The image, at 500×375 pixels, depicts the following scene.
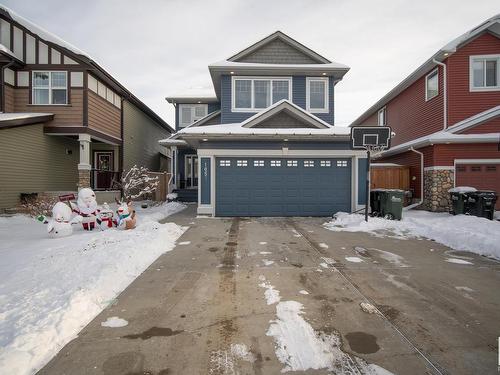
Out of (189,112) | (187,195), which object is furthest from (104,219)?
(189,112)

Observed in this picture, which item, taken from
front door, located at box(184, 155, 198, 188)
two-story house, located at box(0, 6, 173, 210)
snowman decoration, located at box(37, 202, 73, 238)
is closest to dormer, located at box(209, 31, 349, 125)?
front door, located at box(184, 155, 198, 188)

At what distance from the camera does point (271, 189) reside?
1145 centimetres

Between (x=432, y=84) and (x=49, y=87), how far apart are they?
62.0ft

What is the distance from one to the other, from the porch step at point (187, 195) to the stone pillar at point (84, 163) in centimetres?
538

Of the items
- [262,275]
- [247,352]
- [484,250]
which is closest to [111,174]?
[262,275]

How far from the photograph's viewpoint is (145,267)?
5.05 m

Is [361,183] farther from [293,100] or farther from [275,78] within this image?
[275,78]

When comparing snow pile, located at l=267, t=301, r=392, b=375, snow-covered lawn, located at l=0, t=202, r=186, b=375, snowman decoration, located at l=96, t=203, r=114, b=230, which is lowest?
snow pile, located at l=267, t=301, r=392, b=375

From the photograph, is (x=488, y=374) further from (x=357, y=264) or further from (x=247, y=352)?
(x=357, y=264)

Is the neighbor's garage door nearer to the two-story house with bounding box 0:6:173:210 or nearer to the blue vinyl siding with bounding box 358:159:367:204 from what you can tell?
the blue vinyl siding with bounding box 358:159:367:204

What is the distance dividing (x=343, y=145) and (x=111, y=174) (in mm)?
13140

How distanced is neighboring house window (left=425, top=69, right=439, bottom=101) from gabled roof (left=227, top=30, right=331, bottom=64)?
514 cm

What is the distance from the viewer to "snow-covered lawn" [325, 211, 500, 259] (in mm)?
6352

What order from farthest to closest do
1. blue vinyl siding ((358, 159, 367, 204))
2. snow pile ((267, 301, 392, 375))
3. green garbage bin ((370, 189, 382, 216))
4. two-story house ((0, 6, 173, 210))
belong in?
blue vinyl siding ((358, 159, 367, 204)) → two-story house ((0, 6, 173, 210)) → green garbage bin ((370, 189, 382, 216)) → snow pile ((267, 301, 392, 375))
